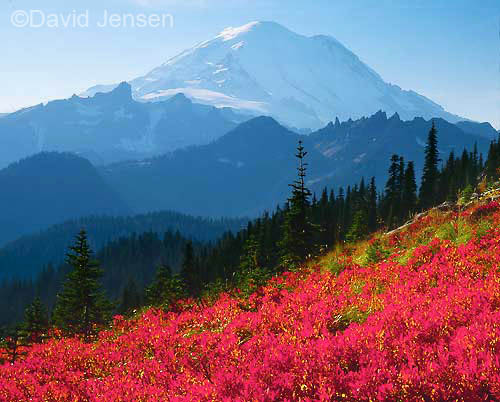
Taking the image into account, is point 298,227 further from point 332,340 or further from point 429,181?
point 429,181

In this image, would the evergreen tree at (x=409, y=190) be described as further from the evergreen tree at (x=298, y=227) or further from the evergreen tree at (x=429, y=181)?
the evergreen tree at (x=298, y=227)

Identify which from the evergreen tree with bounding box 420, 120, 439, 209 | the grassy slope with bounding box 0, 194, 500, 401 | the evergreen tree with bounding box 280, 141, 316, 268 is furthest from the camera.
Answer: the evergreen tree with bounding box 420, 120, 439, 209

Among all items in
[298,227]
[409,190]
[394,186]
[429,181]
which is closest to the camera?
[298,227]

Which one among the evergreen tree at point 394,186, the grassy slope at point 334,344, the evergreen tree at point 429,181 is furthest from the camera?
the evergreen tree at point 394,186

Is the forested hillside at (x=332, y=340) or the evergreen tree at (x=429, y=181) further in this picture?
the evergreen tree at (x=429, y=181)

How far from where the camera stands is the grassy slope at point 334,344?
18.6 ft

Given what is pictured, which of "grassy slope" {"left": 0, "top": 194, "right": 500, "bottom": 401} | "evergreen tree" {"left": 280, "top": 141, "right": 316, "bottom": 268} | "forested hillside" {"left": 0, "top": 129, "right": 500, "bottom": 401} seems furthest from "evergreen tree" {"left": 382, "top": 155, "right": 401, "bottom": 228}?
"grassy slope" {"left": 0, "top": 194, "right": 500, "bottom": 401}

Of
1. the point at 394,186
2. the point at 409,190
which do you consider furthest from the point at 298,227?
the point at 394,186

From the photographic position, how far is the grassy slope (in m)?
5.66

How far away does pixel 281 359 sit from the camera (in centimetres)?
684

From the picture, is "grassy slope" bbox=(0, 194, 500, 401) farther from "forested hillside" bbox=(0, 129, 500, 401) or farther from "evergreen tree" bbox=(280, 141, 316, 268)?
"evergreen tree" bbox=(280, 141, 316, 268)

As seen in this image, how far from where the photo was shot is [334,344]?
6.92m

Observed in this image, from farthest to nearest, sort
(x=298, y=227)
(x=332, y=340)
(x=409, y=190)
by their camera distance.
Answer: (x=409, y=190) → (x=298, y=227) → (x=332, y=340)

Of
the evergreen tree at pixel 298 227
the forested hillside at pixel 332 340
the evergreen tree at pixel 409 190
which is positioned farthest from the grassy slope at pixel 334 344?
the evergreen tree at pixel 409 190
